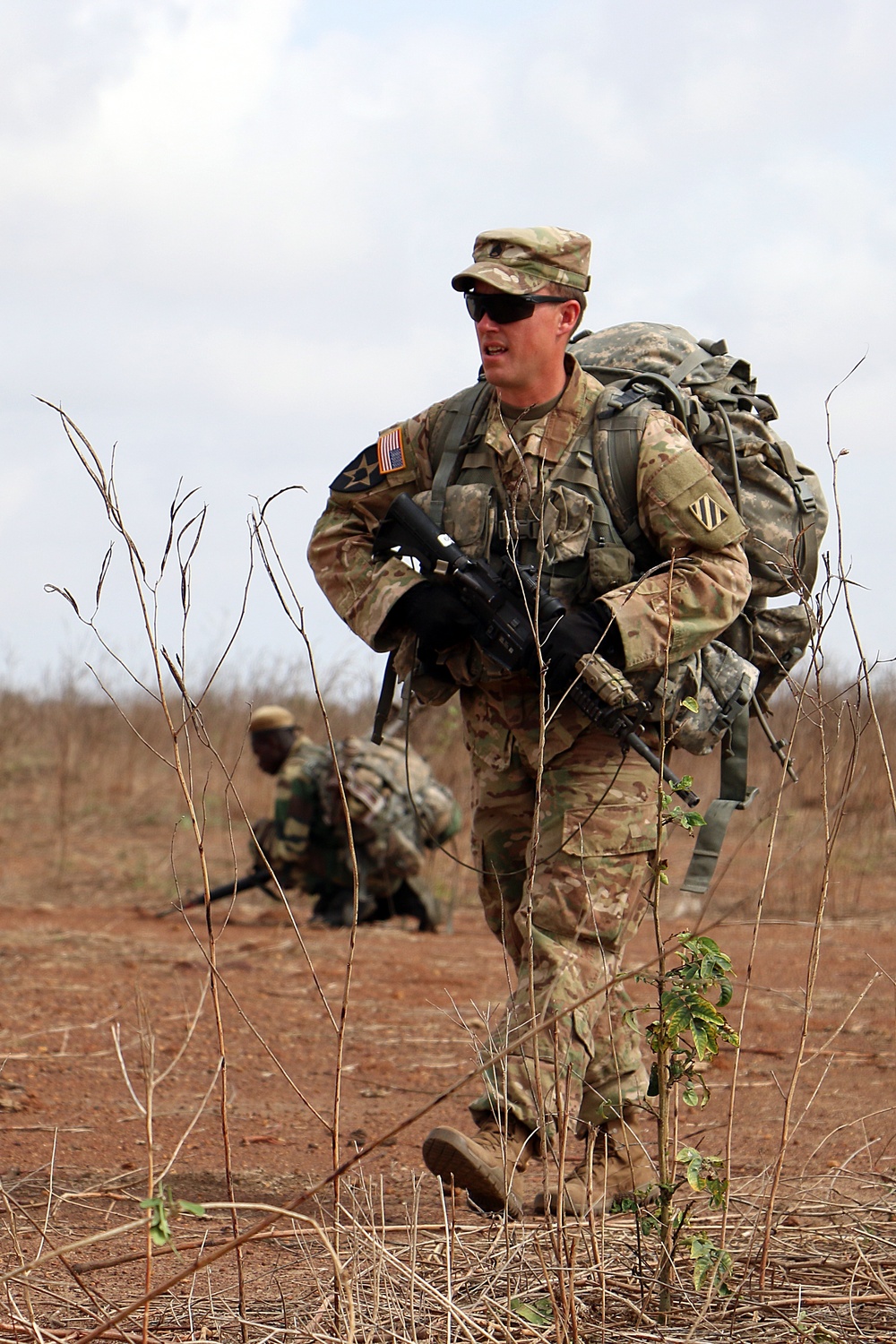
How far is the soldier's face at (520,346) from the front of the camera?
3061mm

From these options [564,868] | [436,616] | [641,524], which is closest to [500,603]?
[436,616]

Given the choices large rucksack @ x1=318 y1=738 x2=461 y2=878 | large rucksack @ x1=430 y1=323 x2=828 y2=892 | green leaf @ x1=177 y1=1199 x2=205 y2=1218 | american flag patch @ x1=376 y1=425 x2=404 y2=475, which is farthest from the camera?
large rucksack @ x1=318 y1=738 x2=461 y2=878

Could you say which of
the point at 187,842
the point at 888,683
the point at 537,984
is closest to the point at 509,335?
the point at 888,683

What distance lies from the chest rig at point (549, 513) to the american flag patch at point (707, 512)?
0.55 ft

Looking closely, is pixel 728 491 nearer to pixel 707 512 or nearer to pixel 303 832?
pixel 707 512

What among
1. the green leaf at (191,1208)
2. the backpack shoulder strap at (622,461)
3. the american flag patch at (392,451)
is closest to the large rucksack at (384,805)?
the american flag patch at (392,451)

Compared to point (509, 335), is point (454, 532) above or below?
below

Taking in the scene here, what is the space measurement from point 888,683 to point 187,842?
9.70m

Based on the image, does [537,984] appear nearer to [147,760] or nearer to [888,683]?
[888,683]

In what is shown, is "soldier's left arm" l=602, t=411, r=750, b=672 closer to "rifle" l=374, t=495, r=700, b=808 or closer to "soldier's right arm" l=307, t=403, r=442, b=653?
"rifle" l=374, t=495, r=700, b=808

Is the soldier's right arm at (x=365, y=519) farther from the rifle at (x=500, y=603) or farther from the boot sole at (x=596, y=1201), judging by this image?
the boot sole at (x=596, y=1201)

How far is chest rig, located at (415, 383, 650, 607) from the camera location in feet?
9.87

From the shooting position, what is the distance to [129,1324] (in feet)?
6.23

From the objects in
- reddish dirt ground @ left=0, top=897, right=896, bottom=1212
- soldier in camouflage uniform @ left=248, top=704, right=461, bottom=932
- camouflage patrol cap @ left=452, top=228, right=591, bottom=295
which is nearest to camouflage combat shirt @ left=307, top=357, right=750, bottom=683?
camouflage patrol cap @ left=452, top=228, right=591, bottom=295
